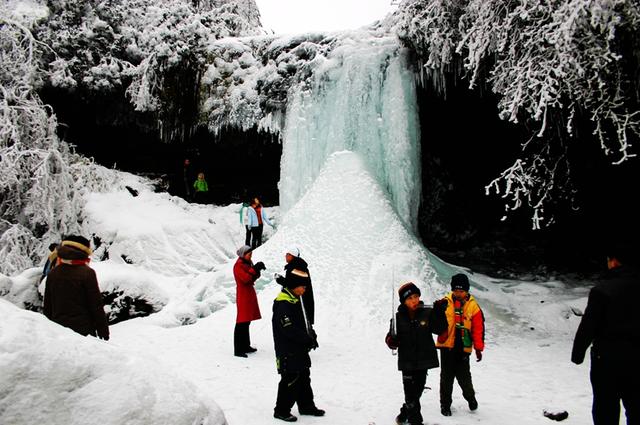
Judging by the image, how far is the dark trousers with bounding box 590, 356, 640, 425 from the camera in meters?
3.54

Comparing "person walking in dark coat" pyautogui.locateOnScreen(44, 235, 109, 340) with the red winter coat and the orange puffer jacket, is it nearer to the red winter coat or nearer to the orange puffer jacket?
the red winter coat

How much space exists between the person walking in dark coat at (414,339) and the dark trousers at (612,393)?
4.12 feet

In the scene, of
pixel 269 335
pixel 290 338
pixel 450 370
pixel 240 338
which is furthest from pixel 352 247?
pixel 290 338

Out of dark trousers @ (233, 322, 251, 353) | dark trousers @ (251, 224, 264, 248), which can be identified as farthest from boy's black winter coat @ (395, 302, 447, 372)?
dark trousers @ (251, 224, 264, 248)

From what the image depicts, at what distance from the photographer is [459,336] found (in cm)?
495

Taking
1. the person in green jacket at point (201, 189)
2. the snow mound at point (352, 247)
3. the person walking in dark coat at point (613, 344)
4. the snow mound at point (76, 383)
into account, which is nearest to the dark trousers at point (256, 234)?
the snow mound at point (352, 247)

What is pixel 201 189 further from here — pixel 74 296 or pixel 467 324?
pixel 467 324

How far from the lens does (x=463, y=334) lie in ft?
16.2

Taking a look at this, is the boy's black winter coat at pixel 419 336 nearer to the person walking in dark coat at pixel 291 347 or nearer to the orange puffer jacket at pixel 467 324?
the orange puffer jacket at pixel 467 324

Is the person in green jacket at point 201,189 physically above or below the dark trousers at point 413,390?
above

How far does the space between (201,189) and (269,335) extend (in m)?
8.53

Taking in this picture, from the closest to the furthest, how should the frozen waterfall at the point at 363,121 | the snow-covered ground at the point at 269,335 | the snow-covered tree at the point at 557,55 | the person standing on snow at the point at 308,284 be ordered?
the snow-covered ground at the point at 269,335 < the person standing on snow at the point at 308,284 < the snow-covered tree at the point at 557,55 < the frozen waterfall at the point at 363,121

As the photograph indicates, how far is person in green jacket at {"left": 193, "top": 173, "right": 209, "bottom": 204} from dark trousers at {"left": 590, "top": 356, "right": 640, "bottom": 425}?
13.4m

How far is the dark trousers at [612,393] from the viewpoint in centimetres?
354
